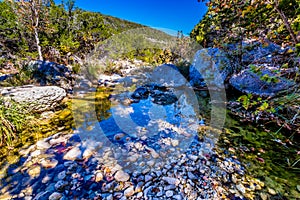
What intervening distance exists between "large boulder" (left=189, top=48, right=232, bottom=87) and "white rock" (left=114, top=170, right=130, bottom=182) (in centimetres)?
471

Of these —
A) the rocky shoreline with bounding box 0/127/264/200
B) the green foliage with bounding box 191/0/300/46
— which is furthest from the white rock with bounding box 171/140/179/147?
the green foliage with bounding box 191/0/300/46

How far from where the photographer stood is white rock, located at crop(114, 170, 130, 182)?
178 cm

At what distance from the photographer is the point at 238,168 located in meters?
1.94

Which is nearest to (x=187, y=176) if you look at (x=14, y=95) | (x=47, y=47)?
(x=14, y=95)

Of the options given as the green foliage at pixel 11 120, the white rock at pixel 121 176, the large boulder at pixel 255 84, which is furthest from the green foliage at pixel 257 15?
the green foliage at pixel 11 120

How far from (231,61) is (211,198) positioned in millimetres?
4313

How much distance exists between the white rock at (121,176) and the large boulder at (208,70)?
15.5ft

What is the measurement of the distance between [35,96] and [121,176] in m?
2.94

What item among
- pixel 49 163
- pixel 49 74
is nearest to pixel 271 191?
pixel 49 163

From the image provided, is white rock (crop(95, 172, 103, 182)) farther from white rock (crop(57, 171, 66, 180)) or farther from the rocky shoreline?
white rock (crop(57, 171, 66, 180))

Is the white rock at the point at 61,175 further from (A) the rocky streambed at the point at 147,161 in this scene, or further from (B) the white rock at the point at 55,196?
(B) the white rock at the point at 55,196

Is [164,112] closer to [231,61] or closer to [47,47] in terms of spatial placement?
[231,61]

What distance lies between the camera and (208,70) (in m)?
5.36

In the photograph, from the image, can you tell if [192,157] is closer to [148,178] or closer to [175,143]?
[175,143]
